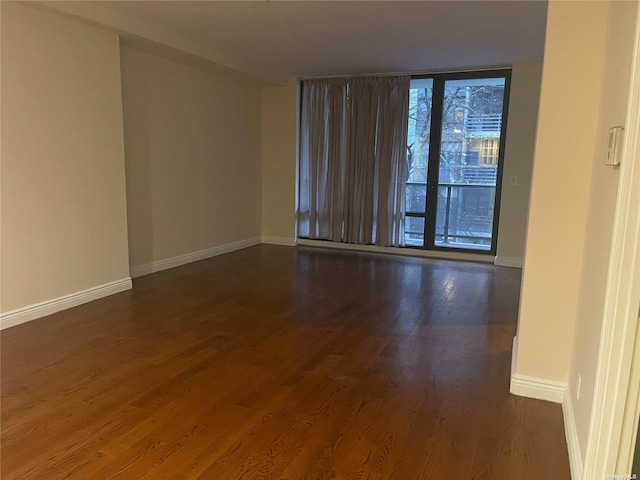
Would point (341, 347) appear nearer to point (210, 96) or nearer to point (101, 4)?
point (101, 4)

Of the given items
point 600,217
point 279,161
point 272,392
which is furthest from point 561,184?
point 279,161

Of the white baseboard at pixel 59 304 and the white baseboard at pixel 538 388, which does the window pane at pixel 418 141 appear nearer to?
the white baseboard at pixel 59 304

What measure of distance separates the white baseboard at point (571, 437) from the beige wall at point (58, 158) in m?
3.71

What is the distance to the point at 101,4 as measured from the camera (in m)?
3.64

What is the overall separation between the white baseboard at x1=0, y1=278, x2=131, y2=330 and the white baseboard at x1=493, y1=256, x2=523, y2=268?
443 cm

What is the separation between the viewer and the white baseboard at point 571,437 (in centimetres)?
180

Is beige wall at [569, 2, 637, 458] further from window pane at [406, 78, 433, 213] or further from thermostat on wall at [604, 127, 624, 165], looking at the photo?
window pane at [406, 78, 433, 213]

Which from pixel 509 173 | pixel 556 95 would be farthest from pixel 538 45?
pixel 556 95

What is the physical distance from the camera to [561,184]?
2285 millimetres

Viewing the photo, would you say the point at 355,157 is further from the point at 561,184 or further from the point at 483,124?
the point at 561,184

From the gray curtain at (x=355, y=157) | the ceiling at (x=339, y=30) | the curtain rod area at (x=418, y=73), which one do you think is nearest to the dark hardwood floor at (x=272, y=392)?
the gray curtain at (x=355, y=157)

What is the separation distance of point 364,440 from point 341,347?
3.57 ft

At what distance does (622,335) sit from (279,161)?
19.3 ft

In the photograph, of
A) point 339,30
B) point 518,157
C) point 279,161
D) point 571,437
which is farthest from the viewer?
point 279,161
